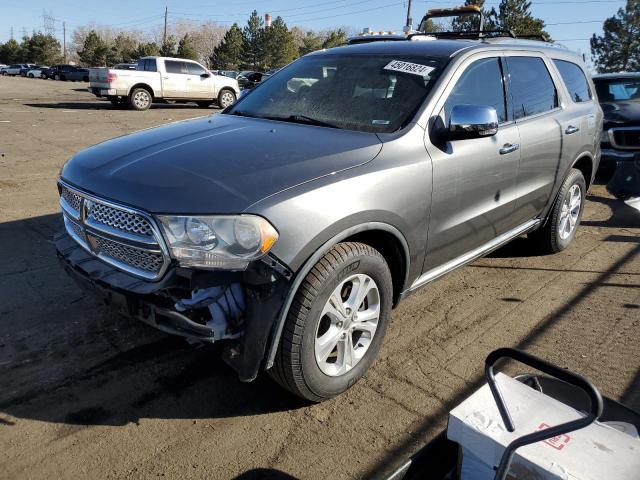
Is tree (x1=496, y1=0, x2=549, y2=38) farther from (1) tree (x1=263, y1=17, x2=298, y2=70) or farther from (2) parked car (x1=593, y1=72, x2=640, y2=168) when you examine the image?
(2) parked car (x1=593, y1=72, x2=640, y2=168)

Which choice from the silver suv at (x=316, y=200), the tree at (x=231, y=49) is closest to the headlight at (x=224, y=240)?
the silver suv at (x=316, y=200)

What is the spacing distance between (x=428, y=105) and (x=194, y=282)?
180 cm

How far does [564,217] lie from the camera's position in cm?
509

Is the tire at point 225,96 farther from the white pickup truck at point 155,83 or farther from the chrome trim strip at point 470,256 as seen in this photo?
the chrome trim strip at point 470,256

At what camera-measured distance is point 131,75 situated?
56.1 feet

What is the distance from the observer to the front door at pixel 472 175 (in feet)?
10.6

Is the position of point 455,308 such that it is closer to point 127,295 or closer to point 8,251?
point 127,295

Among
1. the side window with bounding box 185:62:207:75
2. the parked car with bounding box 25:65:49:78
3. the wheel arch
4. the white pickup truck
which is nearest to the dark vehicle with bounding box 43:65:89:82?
the parked car with bounding box 25:65:49:78

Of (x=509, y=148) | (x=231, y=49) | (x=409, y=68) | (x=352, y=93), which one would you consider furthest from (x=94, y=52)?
(x=509, y=148)

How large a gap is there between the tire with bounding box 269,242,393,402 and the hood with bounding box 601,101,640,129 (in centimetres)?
698

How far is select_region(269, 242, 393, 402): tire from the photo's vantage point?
2473 millimetres

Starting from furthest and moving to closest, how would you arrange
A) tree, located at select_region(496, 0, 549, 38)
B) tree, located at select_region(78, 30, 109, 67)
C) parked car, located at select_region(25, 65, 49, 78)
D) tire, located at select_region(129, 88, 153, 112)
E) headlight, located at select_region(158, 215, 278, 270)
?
tree, located at select_region(78, 30, 109, 67) < parked car, located at select_region(25, 65, 49, 78) < tree, located at select_region(496, 0, 549, 38) < tire, located at select_region(129, 88, 153, 112) < headlight, located at select_region(158, 215, 278, 270)

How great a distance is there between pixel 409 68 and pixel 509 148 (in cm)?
93

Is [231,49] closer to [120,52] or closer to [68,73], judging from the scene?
[68,73]
